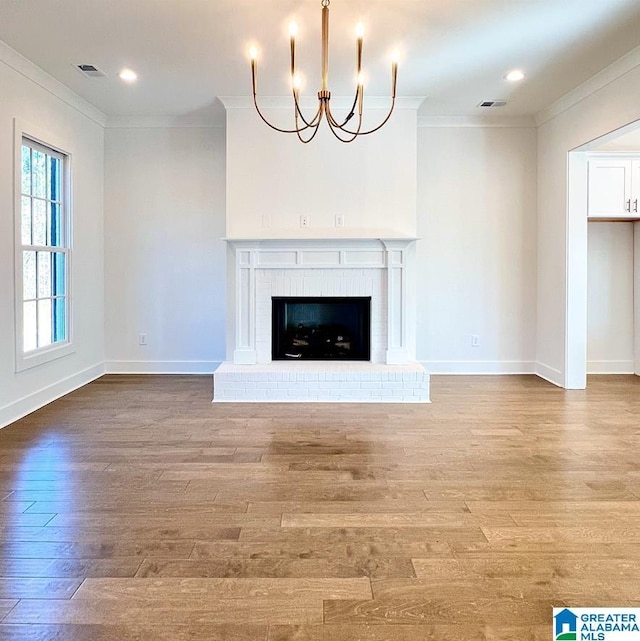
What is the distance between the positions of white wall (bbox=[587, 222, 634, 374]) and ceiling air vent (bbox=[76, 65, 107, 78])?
201 inches

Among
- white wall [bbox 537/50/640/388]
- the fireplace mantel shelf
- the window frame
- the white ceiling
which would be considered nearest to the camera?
the white ceiling

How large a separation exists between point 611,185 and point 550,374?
2.02m

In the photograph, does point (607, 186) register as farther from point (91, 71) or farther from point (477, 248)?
point (91, 71)

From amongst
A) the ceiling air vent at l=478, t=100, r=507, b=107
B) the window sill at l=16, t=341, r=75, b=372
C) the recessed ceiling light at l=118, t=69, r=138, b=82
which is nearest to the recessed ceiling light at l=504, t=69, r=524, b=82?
the ceiling air vent at l=478, t=100, r=507, b=107

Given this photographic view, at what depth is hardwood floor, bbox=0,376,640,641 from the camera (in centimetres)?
167

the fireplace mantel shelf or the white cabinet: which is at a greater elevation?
the white cabinet

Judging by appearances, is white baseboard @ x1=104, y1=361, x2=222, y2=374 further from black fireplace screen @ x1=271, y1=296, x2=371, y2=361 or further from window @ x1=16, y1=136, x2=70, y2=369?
black fireplace screen @ x1=271, y1=296, x2=371, y2=361

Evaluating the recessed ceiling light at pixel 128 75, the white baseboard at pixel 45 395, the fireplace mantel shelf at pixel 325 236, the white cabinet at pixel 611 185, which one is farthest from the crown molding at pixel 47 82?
the white cabinet at pixel 611 185

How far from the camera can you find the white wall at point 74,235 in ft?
12.7

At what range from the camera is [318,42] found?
12.3ft

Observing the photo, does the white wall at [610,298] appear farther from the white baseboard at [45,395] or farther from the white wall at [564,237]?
the white baseboard at [45,395]

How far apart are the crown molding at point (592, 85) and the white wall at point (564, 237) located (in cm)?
1
